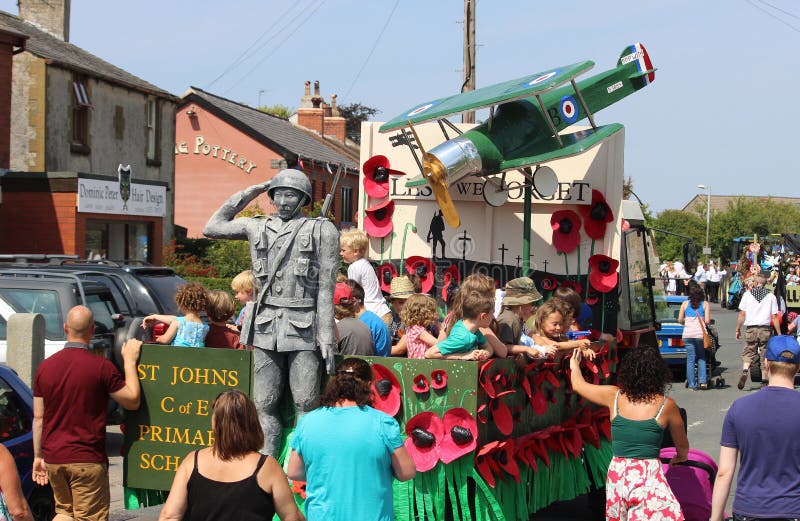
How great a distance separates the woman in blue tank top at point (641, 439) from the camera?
525 centimetres

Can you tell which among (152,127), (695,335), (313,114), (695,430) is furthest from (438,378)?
(313,114)

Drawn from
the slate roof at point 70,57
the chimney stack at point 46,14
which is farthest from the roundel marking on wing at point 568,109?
the chimney stack at point 46,14

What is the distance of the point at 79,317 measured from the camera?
6004 mm

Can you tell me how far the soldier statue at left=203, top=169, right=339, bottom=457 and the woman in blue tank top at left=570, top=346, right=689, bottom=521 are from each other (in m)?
1.61

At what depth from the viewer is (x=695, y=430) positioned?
40.5 feet

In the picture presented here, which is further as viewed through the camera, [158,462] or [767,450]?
[158,462]

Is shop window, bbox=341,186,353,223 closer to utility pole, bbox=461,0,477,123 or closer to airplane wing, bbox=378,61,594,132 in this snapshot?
utility pole, bbox=461,0,477,123

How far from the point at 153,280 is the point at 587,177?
599 cm

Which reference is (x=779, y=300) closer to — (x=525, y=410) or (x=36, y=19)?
(x=525, y=410)

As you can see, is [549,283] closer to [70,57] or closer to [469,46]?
[469,46]

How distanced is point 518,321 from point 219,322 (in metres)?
2.07

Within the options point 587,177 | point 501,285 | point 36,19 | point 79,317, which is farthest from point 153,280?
point 36,19

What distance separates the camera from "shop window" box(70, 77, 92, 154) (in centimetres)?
2792

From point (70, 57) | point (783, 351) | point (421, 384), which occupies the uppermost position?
point (70, 57)
